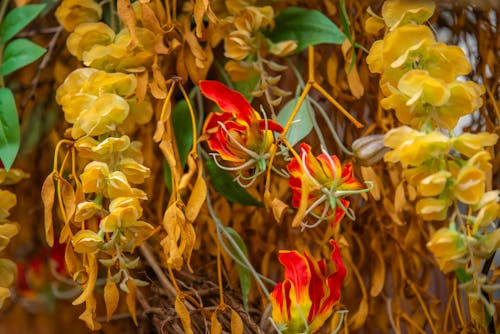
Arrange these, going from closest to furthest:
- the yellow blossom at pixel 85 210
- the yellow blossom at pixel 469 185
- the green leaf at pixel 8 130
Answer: the yellow blossom at pixel 469 185 < the yellow blossom at pixel 85 210 < the green leaf at pixel 8 130

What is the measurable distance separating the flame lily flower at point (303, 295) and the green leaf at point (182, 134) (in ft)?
0.59

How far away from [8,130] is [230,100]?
23 cm

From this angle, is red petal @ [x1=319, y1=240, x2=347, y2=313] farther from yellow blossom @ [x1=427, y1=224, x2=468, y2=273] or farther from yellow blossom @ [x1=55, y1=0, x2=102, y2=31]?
yellow blossom @ [x1=55, y1=0, x2=102, y2=31]

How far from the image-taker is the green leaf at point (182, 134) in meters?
0.70

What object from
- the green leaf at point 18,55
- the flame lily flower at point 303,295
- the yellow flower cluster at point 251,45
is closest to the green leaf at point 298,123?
the yellow flower cluster at point 251,45

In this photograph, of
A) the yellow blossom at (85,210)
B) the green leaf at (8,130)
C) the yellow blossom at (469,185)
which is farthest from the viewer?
the green leaf at (8,130)

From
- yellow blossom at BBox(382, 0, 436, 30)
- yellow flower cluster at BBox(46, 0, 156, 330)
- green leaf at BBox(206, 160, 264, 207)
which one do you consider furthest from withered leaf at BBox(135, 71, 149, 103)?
yellow blossom at BBox(382, 0, 436, 30)

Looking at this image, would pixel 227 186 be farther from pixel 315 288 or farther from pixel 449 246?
pixel 449 246

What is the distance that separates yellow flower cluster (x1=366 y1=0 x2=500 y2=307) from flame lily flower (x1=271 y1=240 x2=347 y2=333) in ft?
0.39

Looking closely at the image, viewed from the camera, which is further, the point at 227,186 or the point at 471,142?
the point at 227,186

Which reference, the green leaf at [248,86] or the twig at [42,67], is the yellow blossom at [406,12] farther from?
the twig at [42,67]

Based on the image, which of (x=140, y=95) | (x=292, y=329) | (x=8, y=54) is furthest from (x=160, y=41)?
(x=292, y=329)

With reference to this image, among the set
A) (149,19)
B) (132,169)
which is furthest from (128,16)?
(132,169)

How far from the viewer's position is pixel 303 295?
55cm
